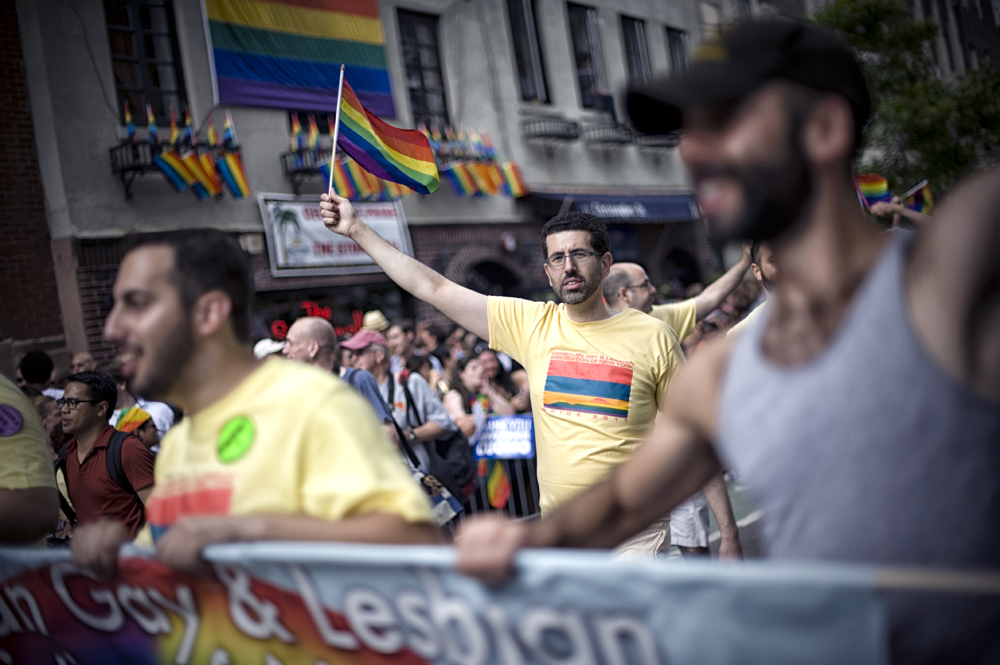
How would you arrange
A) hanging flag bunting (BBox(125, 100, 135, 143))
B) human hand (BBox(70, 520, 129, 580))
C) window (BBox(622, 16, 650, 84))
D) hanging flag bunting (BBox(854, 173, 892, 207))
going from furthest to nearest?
1. window (BBox(622, 16, 650, 84))
2. hanging flag bunting (BBox(125, 100, 135, 143))
3. hanging flag bunting (BBox(854, 173, 892, 207))
4. human hand (BBox(70, 520, 129, 580))

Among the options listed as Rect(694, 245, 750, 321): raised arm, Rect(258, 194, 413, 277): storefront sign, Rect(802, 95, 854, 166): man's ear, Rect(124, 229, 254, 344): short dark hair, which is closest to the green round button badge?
Rect(124, 229, 254, 344): short dark hair

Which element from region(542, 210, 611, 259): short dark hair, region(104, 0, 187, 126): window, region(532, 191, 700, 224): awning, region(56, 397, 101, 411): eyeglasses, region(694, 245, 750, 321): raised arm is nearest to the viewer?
region(542, 210, 611, 259): short dark hair

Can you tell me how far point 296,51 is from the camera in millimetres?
12922

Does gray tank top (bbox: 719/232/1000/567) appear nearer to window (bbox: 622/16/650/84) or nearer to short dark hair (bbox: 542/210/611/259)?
short dark hair (bbox: 542/210/611/259)

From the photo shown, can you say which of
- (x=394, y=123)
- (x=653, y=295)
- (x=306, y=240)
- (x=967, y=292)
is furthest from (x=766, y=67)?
(x=394, y=123)

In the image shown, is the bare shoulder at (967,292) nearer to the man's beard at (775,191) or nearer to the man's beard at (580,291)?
the man's beard at (775,191)

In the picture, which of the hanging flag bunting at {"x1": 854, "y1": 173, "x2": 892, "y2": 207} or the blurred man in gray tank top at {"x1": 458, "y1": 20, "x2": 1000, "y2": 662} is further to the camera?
the hanging flag bunting at {"x1": 854, "y1": 173, "x2": 892, "y2": 207}

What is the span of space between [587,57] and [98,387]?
16.0m

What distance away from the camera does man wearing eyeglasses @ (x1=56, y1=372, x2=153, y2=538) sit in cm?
394

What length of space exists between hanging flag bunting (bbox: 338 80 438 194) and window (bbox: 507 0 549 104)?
1278cm

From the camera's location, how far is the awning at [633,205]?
1659 cm

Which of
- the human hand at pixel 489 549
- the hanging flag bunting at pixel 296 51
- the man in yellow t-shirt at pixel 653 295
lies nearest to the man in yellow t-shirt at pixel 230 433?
the human hand at pixel 489 549

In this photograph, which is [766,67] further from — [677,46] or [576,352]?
[677,46]

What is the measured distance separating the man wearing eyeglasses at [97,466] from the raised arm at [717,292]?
3.38m
